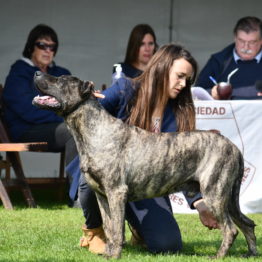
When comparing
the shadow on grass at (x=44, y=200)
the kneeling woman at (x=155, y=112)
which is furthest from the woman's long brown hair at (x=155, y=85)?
the shadow on grass at (x=44, y=200)

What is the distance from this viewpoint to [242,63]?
27.9 ft

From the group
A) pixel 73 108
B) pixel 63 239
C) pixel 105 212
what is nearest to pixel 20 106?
pixel 63 239

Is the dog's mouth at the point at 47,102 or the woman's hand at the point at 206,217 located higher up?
the dog's mouth at the point at 47,102

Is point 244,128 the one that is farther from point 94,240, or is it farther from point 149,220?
point 94,240

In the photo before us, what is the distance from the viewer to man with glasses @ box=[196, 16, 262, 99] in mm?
8297

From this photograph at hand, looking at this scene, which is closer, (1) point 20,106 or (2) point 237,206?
(2) point 237,206

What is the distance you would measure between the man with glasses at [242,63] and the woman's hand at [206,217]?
9.92 feet

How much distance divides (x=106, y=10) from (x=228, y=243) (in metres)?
5.12

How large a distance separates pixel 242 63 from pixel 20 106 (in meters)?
2.22

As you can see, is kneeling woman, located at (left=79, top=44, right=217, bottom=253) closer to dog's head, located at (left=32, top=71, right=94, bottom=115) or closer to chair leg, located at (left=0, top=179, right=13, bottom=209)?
dog's head, located at (left=32, top=71, right=94, bottom=115)

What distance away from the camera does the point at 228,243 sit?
16.3ft

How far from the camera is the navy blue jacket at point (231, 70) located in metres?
8.36

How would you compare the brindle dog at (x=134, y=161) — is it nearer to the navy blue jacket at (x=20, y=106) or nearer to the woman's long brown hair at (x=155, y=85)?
the woman's long brown hair at (x=155, y=85)

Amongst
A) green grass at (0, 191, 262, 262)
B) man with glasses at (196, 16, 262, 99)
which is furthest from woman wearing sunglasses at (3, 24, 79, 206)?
man with glasses at (196, 16, 262, 99)
